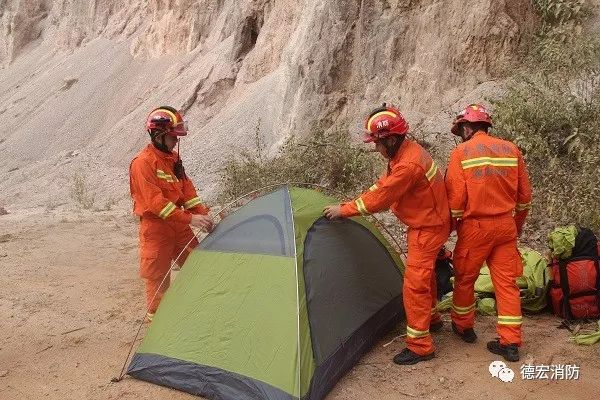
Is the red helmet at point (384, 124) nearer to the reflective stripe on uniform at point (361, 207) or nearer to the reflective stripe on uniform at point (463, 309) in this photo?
the reflective stripe on uniform at point (361, 207)

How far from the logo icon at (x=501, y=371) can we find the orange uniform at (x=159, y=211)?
2466mm

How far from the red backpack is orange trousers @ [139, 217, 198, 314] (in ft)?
9.90

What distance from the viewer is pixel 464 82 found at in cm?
918

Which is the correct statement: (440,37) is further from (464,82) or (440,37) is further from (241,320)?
(241,320)

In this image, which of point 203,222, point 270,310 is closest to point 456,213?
point 270,310

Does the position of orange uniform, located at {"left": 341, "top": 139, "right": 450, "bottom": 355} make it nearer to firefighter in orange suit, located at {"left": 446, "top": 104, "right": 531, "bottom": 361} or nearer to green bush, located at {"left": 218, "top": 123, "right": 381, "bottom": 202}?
firefighter in orange suit, located at {"left": 446, "top": 104, "right": 531, "bottom": 361}

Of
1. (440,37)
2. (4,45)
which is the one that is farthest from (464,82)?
(4,45)

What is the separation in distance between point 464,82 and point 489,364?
6.39 meters

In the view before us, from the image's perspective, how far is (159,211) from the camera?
4.26 meters

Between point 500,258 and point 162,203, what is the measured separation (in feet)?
8.34

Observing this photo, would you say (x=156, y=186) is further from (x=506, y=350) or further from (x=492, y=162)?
(x=506, y=350)

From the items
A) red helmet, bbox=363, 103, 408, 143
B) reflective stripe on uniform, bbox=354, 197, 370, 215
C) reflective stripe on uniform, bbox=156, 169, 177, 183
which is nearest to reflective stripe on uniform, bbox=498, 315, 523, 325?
reflective stripe on uniform, bbox=354, 197, 370, 215

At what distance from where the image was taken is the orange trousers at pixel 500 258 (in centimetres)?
374

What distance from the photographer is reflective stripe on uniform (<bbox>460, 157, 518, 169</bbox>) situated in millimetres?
3721
